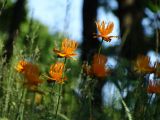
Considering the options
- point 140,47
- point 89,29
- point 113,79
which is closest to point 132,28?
point 140,47

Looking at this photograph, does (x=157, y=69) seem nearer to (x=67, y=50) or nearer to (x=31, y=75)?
(x=67, y=50)

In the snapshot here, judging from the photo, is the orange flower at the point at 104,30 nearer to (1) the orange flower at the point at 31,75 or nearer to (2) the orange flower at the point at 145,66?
(2) the orange flower at the point at 145,66

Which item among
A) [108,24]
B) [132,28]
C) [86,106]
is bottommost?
[86,106]

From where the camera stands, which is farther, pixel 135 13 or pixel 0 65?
pixel 135 13

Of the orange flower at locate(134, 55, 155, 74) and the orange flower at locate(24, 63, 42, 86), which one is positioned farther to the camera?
the orange flower at locate(134, 55, 155, 74)

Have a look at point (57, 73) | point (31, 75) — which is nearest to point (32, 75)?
point (31, 75)

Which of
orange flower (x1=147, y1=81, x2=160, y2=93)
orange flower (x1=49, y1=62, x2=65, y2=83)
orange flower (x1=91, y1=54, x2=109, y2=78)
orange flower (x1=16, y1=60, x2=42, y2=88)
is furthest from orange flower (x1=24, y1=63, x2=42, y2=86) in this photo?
orange flower (x1=147, y1=81, x2=160, y2=93)

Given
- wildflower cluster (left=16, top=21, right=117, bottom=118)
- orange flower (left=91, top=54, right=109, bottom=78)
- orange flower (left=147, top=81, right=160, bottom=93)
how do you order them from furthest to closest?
1. orange flower (left=147, top=81, right=160, bottom=93)
2. orange flower (left=91, top=54, right=109, bottom=78)
3. wildflower cluster (left=16, top=21, right=117, bottom=118)

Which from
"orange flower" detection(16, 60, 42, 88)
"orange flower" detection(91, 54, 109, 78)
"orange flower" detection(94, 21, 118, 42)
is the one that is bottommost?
"orange flower" detection(16, 60, 42, 88)

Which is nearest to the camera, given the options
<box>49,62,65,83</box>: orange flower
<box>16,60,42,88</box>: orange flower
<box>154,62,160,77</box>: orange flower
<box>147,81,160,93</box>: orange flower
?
<box>16,60,42,88</box>: orange flower

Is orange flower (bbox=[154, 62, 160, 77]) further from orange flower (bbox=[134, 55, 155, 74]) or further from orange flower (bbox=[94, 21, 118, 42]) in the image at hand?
orange flower (bbox=[94, 21, 118, 42])

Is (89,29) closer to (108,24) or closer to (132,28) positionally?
(132,28)
